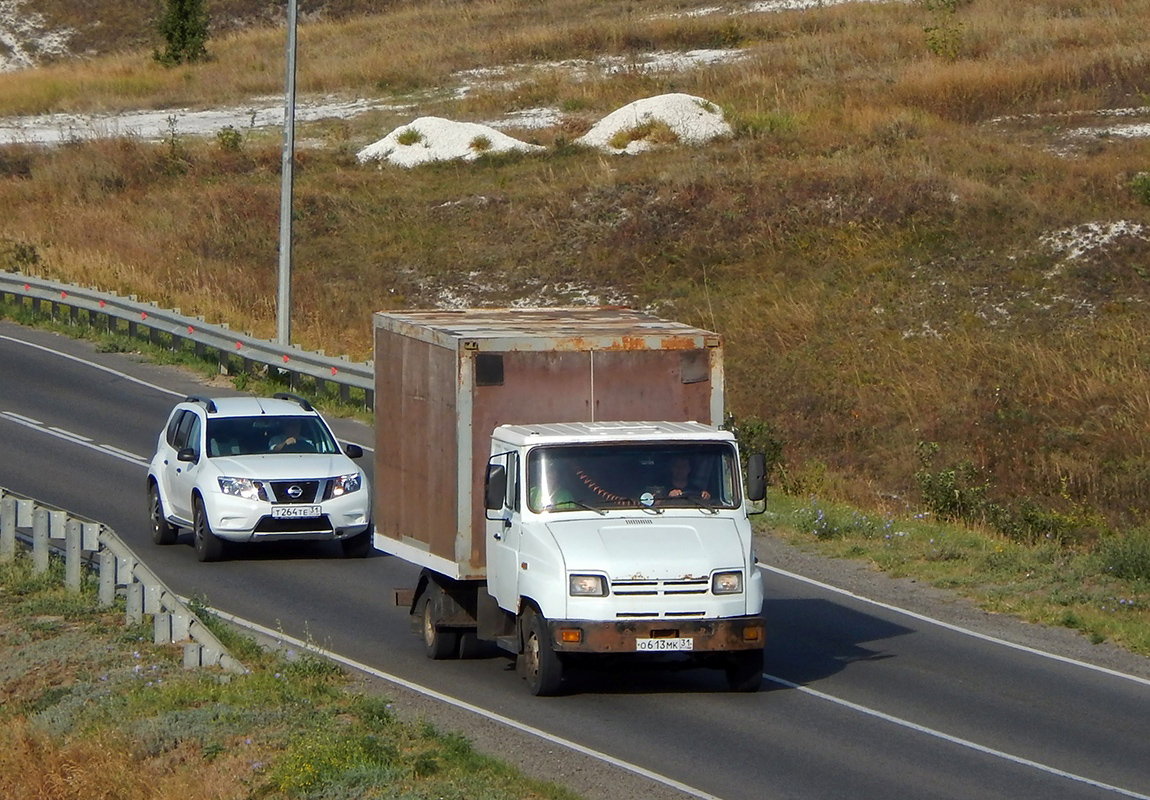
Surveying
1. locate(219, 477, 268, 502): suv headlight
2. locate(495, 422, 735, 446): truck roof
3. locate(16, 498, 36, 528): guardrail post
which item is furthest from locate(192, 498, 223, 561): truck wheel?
locate(495, 422, 735, 446): truck roof

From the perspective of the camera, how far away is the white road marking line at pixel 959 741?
1059 centimetres

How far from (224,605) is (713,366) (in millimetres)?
5543

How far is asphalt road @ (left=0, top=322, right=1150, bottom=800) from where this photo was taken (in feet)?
35.3

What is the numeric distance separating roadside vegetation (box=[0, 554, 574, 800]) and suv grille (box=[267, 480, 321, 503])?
4.29m

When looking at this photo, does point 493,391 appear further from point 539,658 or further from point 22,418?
point 22,418

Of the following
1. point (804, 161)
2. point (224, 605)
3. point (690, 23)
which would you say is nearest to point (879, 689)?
point (224, 605)

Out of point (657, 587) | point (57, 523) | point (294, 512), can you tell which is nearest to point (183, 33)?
point (294, 512)

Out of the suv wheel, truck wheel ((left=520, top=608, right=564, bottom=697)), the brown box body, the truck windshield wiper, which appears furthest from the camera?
the suv wheel

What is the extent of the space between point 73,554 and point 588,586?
18.1 ft

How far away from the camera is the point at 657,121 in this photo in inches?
1757

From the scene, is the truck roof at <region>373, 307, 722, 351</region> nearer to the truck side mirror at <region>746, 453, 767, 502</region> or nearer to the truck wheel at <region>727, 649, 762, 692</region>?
the truck side mirror at <region>746, 453, 767, 502</region>

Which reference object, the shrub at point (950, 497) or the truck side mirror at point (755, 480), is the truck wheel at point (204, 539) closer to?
the truck side mirror at point (755, 480)

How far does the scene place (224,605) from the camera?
15.9 metres

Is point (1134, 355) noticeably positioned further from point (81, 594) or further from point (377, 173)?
point (377, 173)
